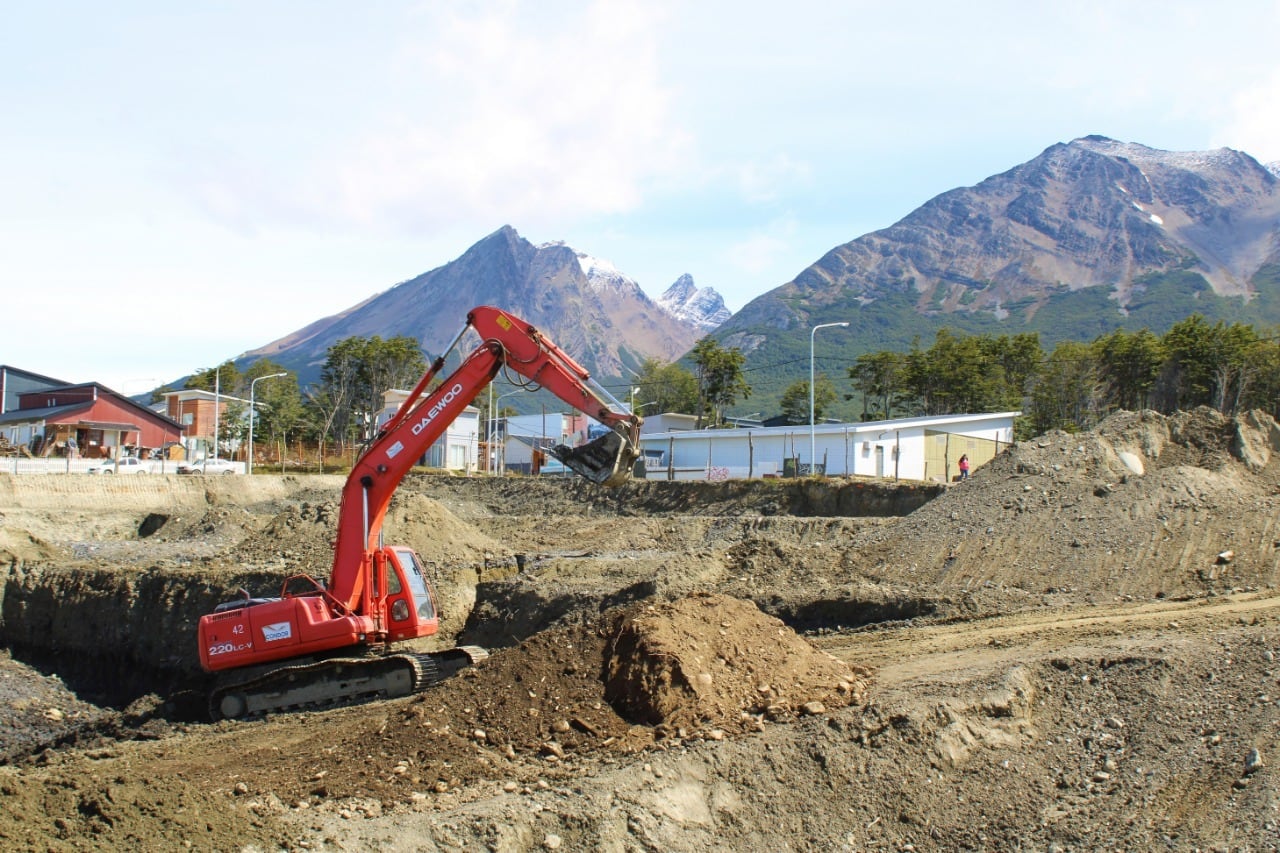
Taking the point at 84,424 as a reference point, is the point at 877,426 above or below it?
below

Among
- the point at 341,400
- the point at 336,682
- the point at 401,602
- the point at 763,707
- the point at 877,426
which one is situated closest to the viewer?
the point at 763,707

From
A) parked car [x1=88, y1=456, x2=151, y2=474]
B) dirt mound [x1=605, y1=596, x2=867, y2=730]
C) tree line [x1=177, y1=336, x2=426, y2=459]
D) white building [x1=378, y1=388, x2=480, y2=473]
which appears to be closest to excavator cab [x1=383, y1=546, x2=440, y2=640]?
dirt mound [x1=605, y1=596, x2=867, y2=730]

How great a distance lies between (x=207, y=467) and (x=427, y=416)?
1482 inches

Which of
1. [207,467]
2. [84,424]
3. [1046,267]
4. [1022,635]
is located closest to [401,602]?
[1022,635]

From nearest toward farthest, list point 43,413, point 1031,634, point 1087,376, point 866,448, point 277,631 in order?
point 1031,634 < point 277,631 < point 866,448 < point 1087,376 < point 43,413

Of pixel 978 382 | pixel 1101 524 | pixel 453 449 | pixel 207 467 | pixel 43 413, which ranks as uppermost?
pixel 978 382

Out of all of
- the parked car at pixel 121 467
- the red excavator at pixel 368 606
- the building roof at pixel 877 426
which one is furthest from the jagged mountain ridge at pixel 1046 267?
the red excavator at pixel 368 606

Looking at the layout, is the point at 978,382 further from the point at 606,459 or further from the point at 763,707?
the point at 763,707

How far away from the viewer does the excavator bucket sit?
1130 cm

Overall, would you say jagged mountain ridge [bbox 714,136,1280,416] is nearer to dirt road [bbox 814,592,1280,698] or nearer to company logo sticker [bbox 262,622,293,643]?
dirt road [bbox 814,592,1280,698]

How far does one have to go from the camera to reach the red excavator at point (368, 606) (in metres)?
12.2

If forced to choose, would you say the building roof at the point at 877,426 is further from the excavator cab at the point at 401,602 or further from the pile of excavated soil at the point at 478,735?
the pile of excavated soil at the point at 478,735

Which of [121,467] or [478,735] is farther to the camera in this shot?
A: [121,467]

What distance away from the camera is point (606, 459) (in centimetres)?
1137
